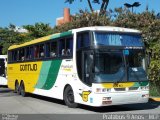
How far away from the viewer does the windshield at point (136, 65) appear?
590 inches

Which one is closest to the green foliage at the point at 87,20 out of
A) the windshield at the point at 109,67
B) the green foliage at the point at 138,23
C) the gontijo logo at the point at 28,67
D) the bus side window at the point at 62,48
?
the green foliage at the point at 138,23

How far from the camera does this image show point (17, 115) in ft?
46.2

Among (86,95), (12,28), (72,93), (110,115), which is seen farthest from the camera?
(12,28)

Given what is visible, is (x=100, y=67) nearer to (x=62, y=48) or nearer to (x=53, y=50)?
(x=62, y=48)

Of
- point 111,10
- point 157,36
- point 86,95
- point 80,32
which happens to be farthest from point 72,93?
point 111,10

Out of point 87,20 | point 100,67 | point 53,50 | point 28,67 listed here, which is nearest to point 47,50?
point 53,50

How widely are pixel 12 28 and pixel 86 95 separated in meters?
38.1

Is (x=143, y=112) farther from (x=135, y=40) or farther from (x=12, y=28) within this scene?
(x=12, y=28)

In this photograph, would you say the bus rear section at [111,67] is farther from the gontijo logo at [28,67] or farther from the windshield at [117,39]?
the gontijo logo at [28,67]

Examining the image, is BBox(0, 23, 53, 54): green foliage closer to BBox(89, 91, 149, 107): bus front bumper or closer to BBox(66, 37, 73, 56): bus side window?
BBox(66, 37, 73, 56): bus side window

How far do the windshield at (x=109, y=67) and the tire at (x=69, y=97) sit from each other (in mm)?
2196

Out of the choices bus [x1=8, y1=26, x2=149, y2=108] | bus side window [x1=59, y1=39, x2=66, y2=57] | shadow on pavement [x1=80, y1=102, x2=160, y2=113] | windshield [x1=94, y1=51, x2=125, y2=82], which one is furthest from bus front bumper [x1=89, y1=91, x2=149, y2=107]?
bus side window [x1=59, y1=39, x2=66, y2=57]

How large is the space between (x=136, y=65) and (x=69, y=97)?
3.12 metres

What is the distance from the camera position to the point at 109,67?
576 inches
